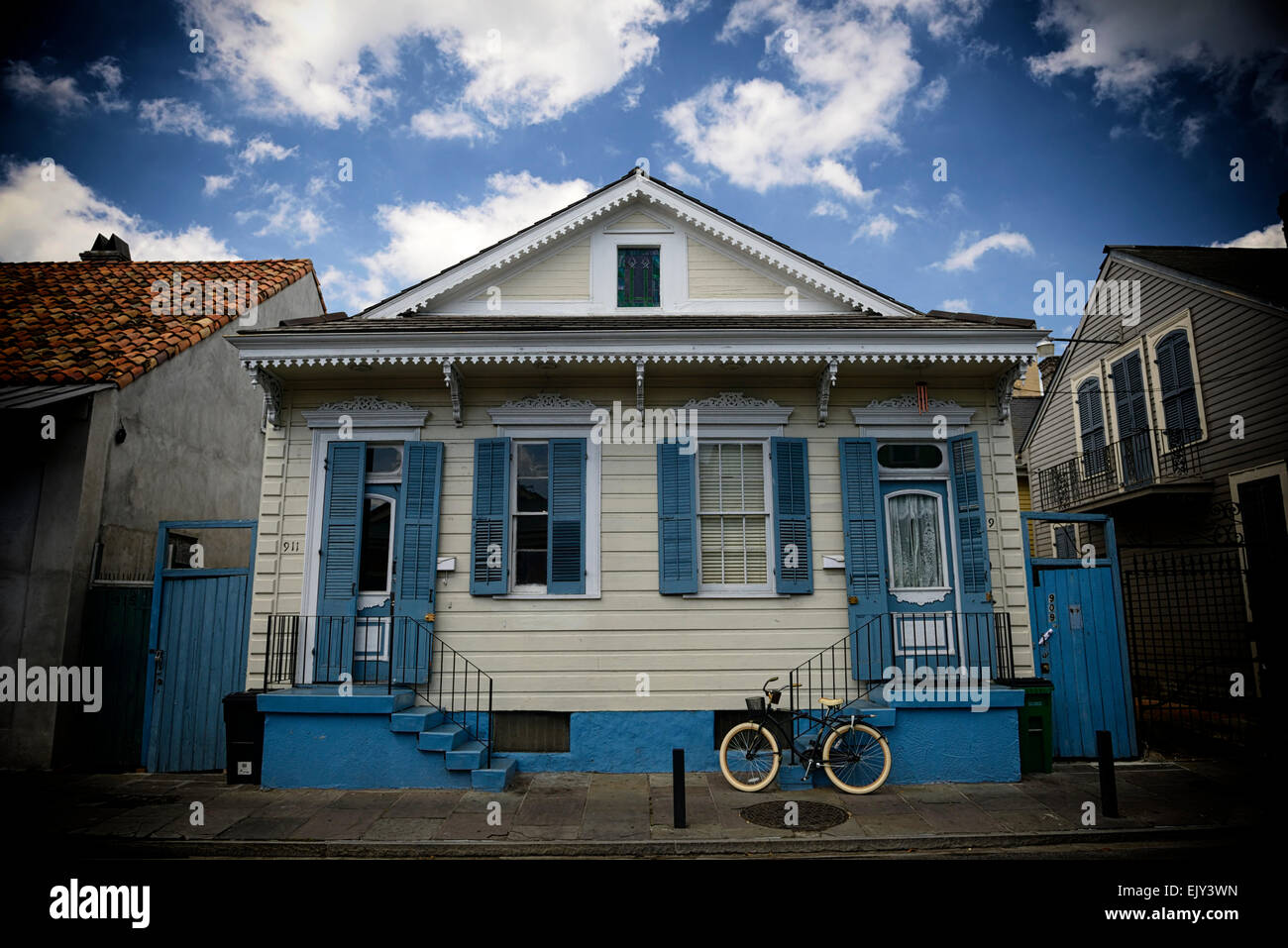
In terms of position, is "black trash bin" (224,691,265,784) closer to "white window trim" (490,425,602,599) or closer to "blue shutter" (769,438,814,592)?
"white window trim" (490,425,602,599)

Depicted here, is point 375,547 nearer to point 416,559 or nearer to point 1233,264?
point 416,559

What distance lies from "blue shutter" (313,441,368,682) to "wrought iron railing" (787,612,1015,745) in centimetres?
534

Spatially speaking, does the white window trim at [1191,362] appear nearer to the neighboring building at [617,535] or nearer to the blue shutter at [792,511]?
the neighboring building at [617,535]

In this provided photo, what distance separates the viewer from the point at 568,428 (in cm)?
873

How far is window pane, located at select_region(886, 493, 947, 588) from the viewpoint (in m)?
8.58

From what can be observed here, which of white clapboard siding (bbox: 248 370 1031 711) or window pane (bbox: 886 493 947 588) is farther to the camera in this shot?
window pane (bbox: 886 493 947 588)

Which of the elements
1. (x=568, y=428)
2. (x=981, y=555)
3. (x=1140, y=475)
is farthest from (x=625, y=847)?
(x=1140, y=475)

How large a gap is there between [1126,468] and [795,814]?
12242 mm

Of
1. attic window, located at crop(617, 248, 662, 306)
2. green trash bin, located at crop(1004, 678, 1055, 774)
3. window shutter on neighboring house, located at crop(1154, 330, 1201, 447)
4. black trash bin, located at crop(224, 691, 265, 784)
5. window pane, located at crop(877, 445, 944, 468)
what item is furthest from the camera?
window shutter on neighboring house, located at crop(1154, 330, 1201, 447)

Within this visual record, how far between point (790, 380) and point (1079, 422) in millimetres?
11037

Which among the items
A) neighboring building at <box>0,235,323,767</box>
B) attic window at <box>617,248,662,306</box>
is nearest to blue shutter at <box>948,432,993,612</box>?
attic window at <box>617,248,662,306</box>

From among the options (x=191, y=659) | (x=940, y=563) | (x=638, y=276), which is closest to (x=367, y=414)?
(x=191, y=659)

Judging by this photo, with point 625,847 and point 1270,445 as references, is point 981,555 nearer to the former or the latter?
point 625,847
